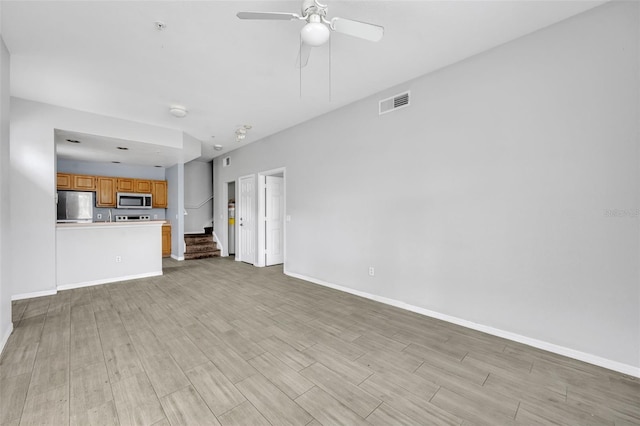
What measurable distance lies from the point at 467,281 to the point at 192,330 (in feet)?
10.1

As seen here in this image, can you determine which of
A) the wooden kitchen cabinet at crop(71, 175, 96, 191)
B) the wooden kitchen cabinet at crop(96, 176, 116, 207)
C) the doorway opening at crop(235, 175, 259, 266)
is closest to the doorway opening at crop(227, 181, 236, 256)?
the doorway opening at crop(235, 175, 259, 266)

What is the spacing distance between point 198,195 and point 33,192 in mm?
4508

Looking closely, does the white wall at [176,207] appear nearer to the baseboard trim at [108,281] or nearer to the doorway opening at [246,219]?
the doorway opening at [246,219]

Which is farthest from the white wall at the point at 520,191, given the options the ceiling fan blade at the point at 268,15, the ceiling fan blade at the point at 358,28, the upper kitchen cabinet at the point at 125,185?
the upper kitchen cabinet at the point at 125,185

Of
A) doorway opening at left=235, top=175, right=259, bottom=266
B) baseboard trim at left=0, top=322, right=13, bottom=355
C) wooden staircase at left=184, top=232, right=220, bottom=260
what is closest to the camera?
baseboard trim at left=0, top=322, right=13, bottom=355

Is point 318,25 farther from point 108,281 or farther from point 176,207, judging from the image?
point 176,207

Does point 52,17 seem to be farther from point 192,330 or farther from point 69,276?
point 69,276

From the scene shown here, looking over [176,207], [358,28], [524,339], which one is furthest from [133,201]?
[524,339]

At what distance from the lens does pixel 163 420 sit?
1613mm

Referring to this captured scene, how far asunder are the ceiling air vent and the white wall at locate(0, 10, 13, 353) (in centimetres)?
412

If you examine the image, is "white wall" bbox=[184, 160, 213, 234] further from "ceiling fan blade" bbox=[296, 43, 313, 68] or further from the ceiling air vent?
"ceiling fan blade" bbox=[296, 43, 313, 68]

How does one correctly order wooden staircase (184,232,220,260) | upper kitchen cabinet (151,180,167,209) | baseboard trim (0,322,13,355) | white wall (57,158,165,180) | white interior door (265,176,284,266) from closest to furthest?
baseboard trim (0,322,13,355) → white interior door (265,176,284,266) → white wall (57,158,165,180) → wooden staircase (184,232,220,260) → upper kitchen cabinet (151,180,167,209)

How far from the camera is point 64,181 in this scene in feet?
20.4

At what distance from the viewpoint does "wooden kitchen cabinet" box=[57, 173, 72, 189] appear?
614 centimetres
